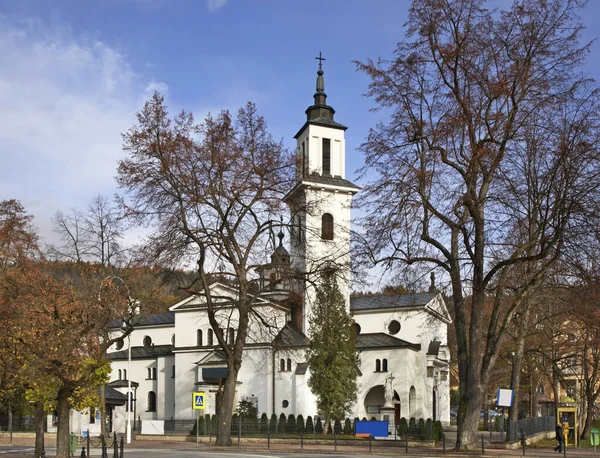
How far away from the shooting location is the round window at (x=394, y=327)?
6081cm

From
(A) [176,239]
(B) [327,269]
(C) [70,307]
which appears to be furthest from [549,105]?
(C) [70,307]

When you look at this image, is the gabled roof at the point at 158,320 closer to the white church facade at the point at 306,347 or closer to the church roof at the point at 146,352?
the church roof at the point at 146,352

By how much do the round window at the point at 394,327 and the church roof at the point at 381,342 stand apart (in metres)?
1.94

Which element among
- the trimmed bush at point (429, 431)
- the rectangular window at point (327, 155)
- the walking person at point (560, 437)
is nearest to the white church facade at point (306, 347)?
the rectangular window at point (327, 155)

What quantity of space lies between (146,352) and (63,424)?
41087mm

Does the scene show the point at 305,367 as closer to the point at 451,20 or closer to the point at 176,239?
the point at 176,239

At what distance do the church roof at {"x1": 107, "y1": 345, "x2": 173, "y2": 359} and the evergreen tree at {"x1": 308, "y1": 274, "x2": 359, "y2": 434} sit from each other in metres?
18.3

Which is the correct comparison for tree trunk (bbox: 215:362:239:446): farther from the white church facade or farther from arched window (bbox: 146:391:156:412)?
arched window (bbox: 146:391:156:412)

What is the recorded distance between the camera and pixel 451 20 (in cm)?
2831

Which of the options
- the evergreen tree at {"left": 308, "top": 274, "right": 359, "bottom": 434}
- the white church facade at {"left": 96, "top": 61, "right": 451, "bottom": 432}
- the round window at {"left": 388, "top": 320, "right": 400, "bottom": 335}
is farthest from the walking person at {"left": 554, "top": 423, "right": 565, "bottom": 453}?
the round window at {"left": 388, "top": 320, "right": 400, "bottom": 335}

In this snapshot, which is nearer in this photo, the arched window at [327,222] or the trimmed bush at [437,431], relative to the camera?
the trimmed bush at [437,431]

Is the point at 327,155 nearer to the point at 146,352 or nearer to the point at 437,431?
the point at 146,352

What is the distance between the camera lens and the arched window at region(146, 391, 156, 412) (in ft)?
211

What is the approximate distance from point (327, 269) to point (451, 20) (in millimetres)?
11743
